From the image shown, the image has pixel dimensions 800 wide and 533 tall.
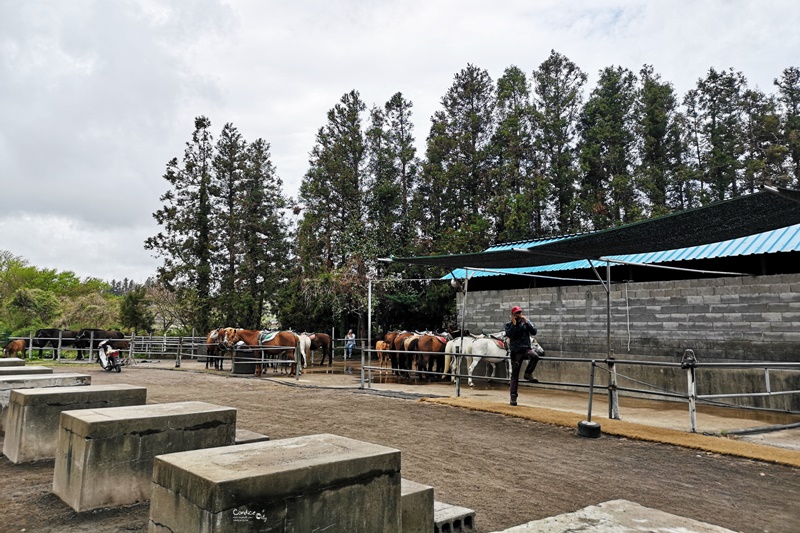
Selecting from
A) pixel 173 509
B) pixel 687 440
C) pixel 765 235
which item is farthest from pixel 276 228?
pixel 173 509

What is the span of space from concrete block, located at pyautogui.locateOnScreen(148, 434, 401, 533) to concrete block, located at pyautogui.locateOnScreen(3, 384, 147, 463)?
2661 mm

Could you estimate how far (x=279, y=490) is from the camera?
225 cm

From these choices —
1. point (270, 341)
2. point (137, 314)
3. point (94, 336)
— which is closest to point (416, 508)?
point (270, 341)

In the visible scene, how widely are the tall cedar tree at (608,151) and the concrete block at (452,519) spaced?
2602cm

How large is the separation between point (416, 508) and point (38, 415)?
11.8 ft

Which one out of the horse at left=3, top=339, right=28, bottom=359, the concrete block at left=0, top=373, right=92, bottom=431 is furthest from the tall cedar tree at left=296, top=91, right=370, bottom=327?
the concrete block at left=0, top=373, right=92, bottom=431

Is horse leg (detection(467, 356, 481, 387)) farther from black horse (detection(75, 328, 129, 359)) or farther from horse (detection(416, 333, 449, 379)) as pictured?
black horse (detection(75, 328, 129, 359))

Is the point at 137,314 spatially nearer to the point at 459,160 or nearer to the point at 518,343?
the point at 459,160

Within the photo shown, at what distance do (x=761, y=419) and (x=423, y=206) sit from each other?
2280 cm

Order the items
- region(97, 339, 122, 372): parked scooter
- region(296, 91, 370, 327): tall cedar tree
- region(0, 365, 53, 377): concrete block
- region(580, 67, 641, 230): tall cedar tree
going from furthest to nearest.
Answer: region(580, 67, 641, 230): tall cedar tree, region(296, 91, 370, 327): tall cedar tree, region(97, 339, 122, 372): parked scooter, region(0, 365, 53, 377): concrete block

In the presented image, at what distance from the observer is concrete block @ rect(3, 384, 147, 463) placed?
14.8 feet

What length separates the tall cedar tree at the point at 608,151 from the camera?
2764 cm

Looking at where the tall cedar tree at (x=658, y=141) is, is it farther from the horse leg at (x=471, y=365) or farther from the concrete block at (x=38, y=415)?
the concrete block at (x=38, y=415)

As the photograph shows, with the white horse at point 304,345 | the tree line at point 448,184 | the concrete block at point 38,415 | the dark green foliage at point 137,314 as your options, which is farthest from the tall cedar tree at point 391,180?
the concrete block at point 38,415
